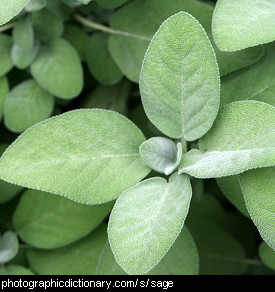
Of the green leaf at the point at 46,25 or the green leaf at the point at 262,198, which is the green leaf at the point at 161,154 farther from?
the green leaf at the point at 46,25

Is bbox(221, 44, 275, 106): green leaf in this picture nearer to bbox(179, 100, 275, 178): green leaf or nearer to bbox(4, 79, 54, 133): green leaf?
bbox(179, 100, 275, 178): green leaf

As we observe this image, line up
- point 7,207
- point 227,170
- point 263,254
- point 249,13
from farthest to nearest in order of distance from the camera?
point 7,207, point 263,254, point 249,13, point 227,170

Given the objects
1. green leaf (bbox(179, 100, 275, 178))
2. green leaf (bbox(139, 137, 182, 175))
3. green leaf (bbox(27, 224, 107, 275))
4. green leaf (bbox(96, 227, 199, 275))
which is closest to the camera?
green leaf (bbox(179, 100, 275, 178))

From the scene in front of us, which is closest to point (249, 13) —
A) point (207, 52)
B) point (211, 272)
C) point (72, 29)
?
point (207, 52)

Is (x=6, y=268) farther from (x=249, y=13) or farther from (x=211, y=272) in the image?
(x=249, y=13)

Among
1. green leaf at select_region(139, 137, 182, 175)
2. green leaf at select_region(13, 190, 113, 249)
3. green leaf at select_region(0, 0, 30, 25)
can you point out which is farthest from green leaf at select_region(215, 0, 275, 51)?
green leaf at select_region(13, 190, 113, 249)

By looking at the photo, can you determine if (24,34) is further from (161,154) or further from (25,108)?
(161,154)
